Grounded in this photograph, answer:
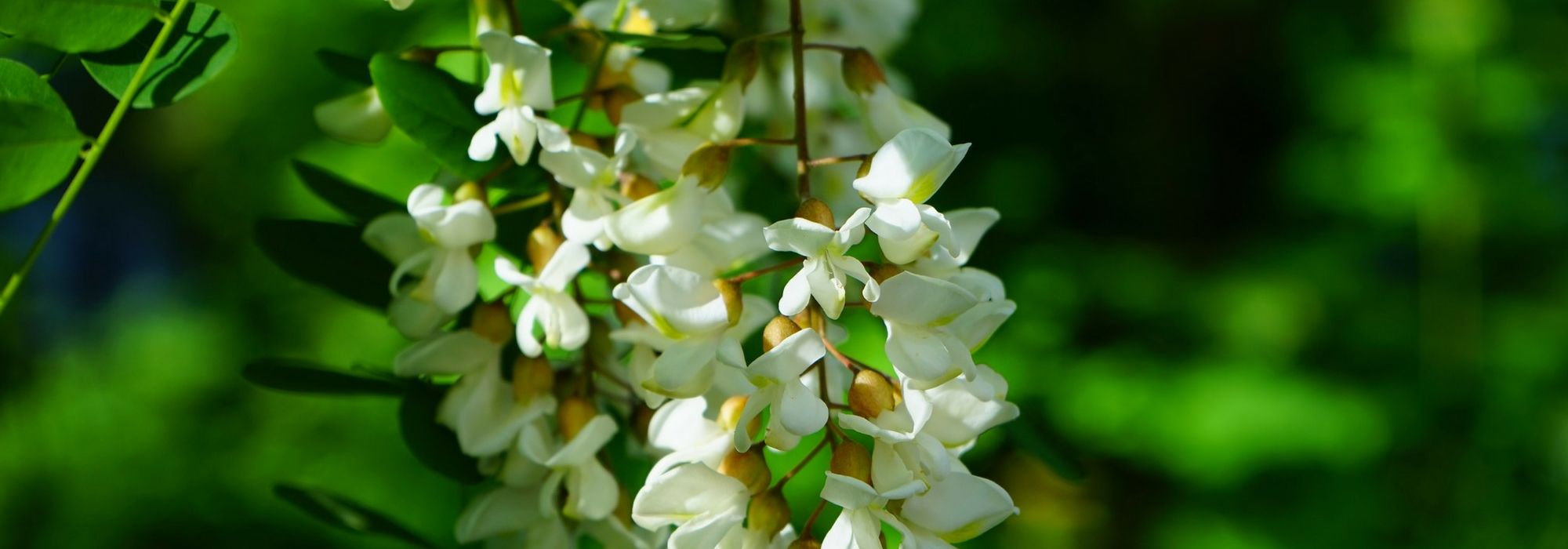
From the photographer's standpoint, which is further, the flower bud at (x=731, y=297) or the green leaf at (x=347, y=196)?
the green leaf at (x=347, y=196)

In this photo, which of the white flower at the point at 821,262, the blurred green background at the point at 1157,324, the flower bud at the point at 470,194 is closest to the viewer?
the white flower at the point at 821,262

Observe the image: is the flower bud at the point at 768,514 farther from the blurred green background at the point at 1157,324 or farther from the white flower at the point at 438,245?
the blurred green background at the point at 1157,324

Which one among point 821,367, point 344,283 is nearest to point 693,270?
point 821,367

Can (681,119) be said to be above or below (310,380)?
above

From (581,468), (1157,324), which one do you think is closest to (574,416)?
(581,468)

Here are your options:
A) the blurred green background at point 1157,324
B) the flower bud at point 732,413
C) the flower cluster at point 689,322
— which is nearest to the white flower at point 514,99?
the flower cluster at point 689,322

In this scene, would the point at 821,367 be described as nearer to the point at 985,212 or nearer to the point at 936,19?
the point at 985,212

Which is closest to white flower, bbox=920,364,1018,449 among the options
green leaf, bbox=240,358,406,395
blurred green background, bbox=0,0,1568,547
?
→ green leaf, bbox=240,358,406,395

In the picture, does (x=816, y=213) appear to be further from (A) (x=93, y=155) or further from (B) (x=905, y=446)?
(A) (x=93, y=155)
